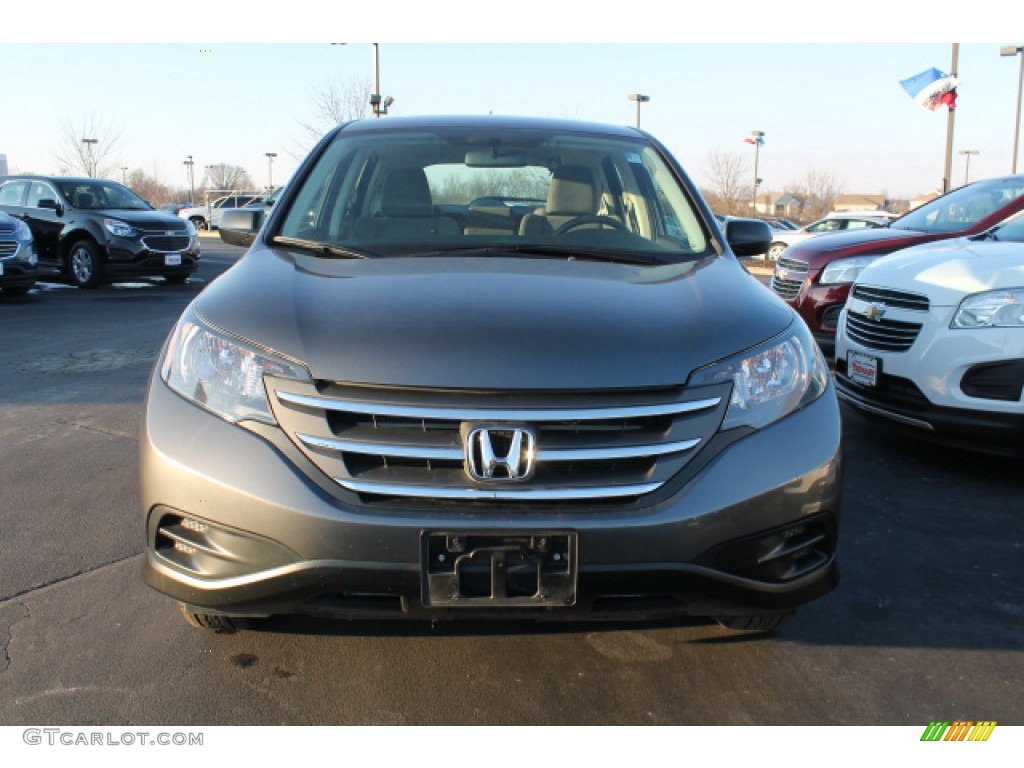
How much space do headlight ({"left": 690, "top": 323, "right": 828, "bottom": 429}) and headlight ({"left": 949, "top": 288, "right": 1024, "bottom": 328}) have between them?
2.19 meters

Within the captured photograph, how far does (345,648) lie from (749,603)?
Result: 3.96ft

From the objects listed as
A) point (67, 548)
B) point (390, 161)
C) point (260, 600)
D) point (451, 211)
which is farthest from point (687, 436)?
point (67, 548)

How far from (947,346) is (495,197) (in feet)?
7.88

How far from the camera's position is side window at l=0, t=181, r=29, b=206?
1381 cm

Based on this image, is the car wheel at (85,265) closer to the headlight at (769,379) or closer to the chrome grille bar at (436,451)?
the chrome grille bar at (436,451)

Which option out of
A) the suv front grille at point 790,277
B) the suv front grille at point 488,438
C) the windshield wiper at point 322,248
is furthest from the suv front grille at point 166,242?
the suv front grille at point 488,438

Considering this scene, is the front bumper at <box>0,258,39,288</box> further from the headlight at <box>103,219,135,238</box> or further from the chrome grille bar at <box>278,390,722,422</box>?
the chrome grille bar at <box>278,390,722,422</box>

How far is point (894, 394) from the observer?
4.64m

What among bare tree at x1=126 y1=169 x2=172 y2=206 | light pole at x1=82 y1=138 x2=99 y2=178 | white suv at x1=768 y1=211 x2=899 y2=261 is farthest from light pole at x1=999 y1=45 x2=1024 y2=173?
bare tree at x1=126 y1=169 x2=172 y2=206

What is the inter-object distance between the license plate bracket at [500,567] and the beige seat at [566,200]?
151 centimetres

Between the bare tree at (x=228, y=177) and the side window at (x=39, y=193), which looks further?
the bare tree at (x=228, y=177)

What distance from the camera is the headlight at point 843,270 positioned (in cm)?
693

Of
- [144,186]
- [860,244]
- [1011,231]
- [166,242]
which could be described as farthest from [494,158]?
[144,186]

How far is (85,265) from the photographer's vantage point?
1323 cm
